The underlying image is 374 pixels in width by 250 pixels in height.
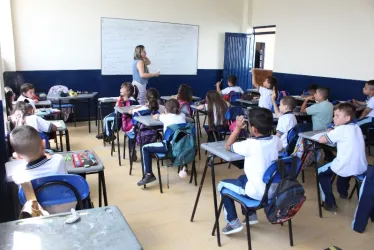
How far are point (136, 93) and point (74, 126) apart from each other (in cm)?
173

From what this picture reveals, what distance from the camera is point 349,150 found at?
2.90 m

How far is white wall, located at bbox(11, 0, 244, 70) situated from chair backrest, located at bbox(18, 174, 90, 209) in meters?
5.47

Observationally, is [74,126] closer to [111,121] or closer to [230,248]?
[111,121]

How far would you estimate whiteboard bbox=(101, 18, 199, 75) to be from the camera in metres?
7.21

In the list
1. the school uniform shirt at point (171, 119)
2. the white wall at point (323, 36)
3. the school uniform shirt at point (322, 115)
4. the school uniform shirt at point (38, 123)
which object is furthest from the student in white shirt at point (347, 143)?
the white wall at point (323, 36)

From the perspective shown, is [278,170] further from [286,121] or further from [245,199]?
[286,121]

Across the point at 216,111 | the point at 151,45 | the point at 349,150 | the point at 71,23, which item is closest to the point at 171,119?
the point at 216,111

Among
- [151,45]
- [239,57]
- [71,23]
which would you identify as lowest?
[239,57]

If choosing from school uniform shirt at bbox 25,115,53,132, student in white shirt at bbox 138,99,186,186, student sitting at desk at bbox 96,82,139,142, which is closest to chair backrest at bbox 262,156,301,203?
student in white shirt at bbox 138,99,186,186

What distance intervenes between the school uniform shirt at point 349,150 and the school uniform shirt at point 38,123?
9.28 ft

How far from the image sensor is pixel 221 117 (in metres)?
4.34

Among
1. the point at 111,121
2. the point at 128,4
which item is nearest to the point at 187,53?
the point at 128,4

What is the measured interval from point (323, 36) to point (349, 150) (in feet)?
15.9

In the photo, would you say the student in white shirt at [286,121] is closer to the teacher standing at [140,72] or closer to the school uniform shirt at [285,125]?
the school uniform shirt at [285,125]
